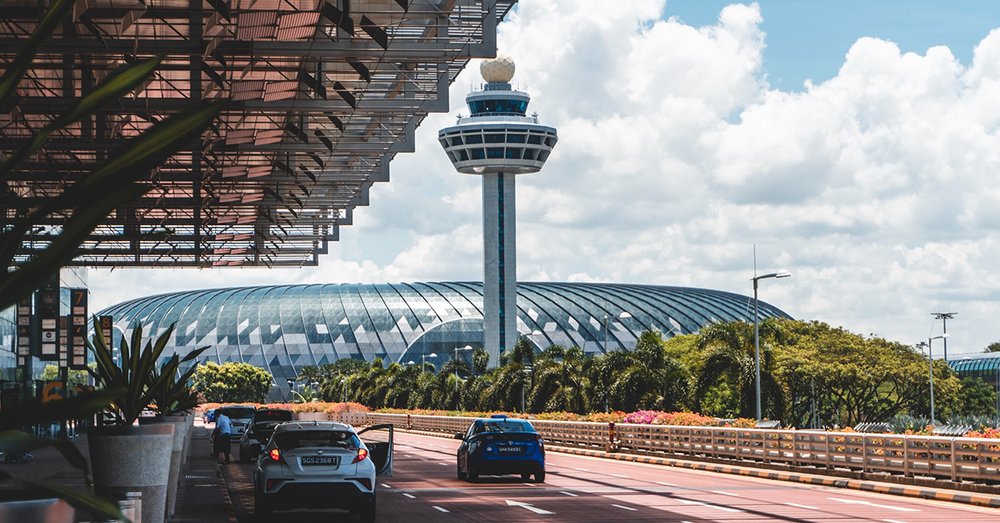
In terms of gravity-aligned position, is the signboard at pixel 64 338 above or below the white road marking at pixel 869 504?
above

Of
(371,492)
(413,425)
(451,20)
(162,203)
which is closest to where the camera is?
(371,492)

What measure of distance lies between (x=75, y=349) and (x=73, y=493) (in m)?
Answer: 66.2

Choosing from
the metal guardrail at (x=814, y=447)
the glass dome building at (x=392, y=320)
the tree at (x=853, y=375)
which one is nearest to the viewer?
the metal guardrail at (x=814, y=447)

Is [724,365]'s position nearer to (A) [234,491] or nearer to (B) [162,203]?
(B) [162,203]

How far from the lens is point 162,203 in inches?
2116

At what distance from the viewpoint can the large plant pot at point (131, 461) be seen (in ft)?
50.5

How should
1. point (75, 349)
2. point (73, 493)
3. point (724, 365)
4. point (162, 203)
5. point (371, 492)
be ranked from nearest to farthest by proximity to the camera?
point (73, 493) → point (371, 492) → point (162, 203) → point (724, 365) → point (75, 349)

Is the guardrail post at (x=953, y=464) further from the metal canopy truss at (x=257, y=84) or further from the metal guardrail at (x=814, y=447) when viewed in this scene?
the metal canopy truss at (x=257, y=84)

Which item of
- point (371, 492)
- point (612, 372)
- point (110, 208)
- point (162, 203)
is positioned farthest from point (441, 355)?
point (110, 208)

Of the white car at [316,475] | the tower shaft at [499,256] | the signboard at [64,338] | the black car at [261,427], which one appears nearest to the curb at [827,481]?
the white car at [316,475]

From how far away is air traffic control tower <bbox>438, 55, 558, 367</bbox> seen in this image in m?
153

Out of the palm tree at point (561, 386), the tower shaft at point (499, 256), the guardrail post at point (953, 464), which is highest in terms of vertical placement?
the tower shaft at point (499, 256)

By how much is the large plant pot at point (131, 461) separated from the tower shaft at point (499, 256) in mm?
137269

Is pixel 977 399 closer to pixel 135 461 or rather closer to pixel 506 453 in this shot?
pixel 506 453
